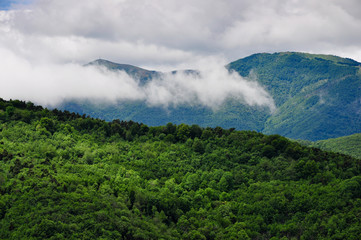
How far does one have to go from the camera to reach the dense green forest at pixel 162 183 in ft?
183

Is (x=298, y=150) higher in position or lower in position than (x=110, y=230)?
higher

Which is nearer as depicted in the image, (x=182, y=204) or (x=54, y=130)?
(x=182, y=204)

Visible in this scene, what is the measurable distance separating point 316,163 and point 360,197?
20.7 m

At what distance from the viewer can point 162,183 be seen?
276ft

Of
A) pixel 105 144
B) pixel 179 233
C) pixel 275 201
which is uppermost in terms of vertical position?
pixel 105 144

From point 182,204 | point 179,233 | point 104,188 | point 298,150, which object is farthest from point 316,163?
point 104,188

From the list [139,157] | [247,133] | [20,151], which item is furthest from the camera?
[247,133]

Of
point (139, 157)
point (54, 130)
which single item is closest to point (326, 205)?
point (139, 157)

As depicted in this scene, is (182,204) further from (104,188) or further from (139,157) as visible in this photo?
(139,157)

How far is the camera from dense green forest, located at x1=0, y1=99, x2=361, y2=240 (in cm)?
5575

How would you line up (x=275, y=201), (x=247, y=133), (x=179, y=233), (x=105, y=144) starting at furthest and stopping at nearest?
(x=247, y=133), (x=105, y=144), (x=275, y=201), (x=179, y=233)

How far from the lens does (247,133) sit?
117938mm

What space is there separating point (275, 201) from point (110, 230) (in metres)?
35.4

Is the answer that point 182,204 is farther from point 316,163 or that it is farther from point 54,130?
point 54,130
